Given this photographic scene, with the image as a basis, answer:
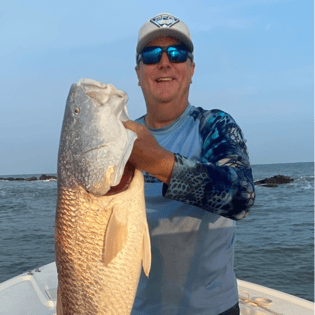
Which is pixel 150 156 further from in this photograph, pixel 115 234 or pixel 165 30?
pixel 165 30

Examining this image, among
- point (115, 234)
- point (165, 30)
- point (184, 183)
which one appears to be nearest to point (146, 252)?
point (115, 234)

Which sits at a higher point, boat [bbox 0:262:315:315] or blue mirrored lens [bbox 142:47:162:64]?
blue mirrored lens [bbox 142:47:162:64]

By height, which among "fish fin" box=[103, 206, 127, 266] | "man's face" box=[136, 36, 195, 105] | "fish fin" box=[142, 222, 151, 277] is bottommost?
"fish fin" box=[142, 222, 151, 277]

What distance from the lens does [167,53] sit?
8.19 ft

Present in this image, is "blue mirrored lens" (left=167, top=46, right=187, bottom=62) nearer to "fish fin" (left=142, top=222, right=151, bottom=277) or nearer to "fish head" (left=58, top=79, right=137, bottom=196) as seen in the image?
"fish head" (left=58, top=79, right=137, bottom=196)

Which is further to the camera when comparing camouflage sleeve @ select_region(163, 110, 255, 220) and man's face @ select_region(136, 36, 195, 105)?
man's face @ select_region(136, 36, 195, 105)

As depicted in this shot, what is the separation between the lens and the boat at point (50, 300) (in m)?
4.88

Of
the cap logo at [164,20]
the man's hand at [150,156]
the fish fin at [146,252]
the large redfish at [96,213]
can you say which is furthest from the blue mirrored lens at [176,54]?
the fish fin at [146,252]

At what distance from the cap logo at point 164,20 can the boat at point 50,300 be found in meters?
4.03

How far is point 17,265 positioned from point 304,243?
36.0 ft

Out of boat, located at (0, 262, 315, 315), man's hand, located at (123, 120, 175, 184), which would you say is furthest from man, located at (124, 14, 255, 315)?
boat, located at (0, 262, 315, 315)

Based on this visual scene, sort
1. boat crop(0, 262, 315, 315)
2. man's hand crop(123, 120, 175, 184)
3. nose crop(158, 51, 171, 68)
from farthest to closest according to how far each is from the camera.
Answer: boat crop(0, 262, 315, 315), nose crop(158, 51, 171, 68), man's hand crop(123, 120, 175, 184)

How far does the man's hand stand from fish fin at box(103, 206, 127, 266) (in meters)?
0.28

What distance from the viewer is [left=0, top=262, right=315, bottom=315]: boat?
4883 millimetres
